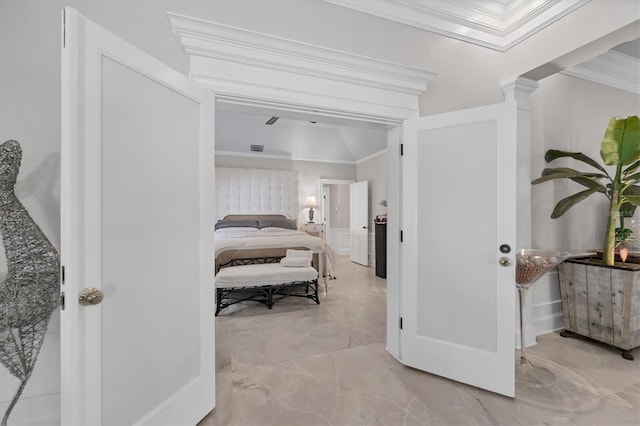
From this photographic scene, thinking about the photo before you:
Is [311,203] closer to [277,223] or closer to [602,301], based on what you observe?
[277,223]

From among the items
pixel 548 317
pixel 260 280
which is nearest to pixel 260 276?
pixel 260 280

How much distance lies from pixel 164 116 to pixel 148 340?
113cm

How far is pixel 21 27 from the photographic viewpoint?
4.55ft

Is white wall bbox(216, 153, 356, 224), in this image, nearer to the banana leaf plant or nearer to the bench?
the bench

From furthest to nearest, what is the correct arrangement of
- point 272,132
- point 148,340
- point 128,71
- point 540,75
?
1. point 272,132
2. point 540,75
3. point 148,340
4. point 128,71

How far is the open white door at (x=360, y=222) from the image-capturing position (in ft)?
21.0

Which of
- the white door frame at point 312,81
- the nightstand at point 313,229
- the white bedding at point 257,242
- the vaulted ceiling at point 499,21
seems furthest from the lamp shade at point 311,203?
the white door frame at point 312,81

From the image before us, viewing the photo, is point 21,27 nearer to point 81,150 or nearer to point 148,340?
point 81,150

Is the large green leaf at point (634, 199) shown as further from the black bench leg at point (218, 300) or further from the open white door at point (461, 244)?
the black bench leg at point (218, 300)

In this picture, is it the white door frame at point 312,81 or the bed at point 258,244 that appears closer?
the white door frame at point 312,81

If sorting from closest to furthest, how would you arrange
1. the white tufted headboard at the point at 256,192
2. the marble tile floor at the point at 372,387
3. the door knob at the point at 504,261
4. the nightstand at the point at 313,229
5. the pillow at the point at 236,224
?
the marble tile floor at the point at 372,387 → the door knob at the point at 504,261 → the pillow at the point at 236,224 → the white tufted headboard at the point at 256,192 → the nightstand at the point at 313,229

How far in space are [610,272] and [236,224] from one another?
5.57 m

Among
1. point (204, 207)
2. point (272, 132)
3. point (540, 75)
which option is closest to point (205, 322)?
point (204, 207)

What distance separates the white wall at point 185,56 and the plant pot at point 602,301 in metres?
1.82
